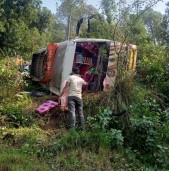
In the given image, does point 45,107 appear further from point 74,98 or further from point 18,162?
point 18,162

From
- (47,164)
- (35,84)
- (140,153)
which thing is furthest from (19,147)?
(35,84)

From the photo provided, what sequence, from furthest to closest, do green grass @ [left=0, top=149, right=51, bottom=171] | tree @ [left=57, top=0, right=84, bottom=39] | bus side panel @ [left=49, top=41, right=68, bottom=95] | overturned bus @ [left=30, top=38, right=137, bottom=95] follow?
tree @ [left=57, top=0, right=84, bottom=39]
bus side panel @ [left=49, top=41, right=68, bottom=95]
overturned bus @ [left=30, top=38, right=137, bottom=95]
green grass @ [left=0, top=149, right=51, bottom=171]

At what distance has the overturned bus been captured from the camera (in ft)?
30.5

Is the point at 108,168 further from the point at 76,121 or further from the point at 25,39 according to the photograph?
the point at 25,39

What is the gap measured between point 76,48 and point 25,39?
50.3 feet

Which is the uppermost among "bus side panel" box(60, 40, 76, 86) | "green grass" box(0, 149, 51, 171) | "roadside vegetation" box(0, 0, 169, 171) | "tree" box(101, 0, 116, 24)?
"tree" box(101, 0, 116, 24)

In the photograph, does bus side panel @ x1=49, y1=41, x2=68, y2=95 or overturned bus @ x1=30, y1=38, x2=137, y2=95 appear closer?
overturned bus @ x1=30, y1=38, x2=137, y2=95

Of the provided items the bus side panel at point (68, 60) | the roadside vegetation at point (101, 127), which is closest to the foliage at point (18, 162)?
the roadside vegetation at point (101, 127)

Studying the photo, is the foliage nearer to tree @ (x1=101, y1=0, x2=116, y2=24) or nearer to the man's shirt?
the man's shirt

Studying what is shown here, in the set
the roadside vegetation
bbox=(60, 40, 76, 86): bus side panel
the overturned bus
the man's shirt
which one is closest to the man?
the man's shirt

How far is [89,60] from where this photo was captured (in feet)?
34.4

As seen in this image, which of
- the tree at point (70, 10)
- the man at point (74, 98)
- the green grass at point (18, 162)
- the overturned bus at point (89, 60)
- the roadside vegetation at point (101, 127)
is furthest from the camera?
the tree at point (70, 10)

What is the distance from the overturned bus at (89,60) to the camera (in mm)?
9297

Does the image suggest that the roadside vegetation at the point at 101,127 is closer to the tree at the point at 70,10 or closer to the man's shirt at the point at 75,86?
the man's shirt at the point at 75,86
